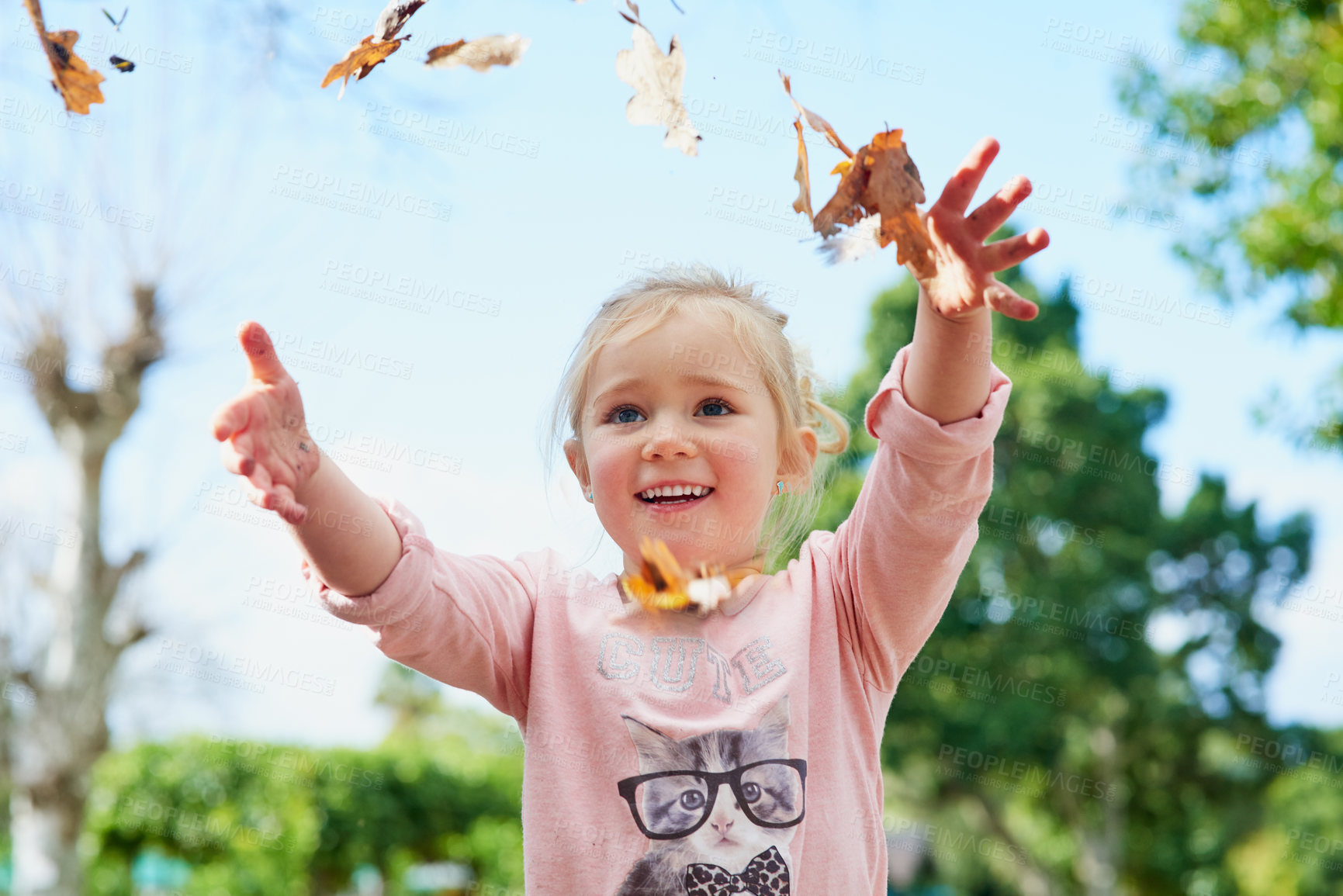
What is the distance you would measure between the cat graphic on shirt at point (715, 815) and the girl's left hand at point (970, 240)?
0.59 meters

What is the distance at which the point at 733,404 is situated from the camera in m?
1.51

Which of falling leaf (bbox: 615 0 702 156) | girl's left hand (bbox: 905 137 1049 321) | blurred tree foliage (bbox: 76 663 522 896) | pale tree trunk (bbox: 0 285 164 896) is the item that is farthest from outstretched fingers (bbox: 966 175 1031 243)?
blurred tree foliage (bbox: 76 663 522 896)

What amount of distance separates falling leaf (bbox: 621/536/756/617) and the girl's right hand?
0.50m

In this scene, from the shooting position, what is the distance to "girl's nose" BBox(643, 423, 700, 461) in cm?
143

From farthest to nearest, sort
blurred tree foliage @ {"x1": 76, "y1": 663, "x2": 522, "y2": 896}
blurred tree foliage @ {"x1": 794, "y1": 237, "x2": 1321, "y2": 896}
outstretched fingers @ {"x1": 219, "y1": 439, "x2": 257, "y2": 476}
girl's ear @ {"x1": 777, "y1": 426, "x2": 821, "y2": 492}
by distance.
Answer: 1. blurred tree foliage @ {"x1": 794, "y1": 237, "x2": 1321, "y2": 896}
2. blurred tree foliage @ {"x1": 76, "y1": 663, "x2": 522, "y2": 896}
3. girl's ear @ {"x1": 777, "y1": 426, "x2": 821, "y2": 492}
4. outstretched fingers @ {"x1": 219, "y1": 439, "x2": 257, "y2": 476}

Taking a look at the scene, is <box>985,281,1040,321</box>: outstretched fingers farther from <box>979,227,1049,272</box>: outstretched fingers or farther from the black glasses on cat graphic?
the black glasses on cat graphic

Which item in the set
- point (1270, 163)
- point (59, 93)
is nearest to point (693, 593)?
point (59, 93)

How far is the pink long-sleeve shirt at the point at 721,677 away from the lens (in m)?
1.27

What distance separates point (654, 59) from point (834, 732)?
0.94 m

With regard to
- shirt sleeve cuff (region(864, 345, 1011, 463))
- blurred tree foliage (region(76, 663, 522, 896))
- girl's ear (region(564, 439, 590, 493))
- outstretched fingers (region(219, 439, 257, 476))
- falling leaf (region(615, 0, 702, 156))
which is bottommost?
blurred tree foliage (region(76, 663, 522, 896))

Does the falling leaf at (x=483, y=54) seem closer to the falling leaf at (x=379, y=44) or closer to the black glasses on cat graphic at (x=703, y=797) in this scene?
the falling leaf at (x=379, y=44)

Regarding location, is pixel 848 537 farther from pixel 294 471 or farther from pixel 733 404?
pixel 294 471

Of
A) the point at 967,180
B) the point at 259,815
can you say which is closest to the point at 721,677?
the point at 967,180

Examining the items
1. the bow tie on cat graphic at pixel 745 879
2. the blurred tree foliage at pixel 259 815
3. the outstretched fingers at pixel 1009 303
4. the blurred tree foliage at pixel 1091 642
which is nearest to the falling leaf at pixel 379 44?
the outstretched fingers at pixel 1009 303
